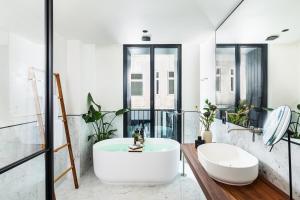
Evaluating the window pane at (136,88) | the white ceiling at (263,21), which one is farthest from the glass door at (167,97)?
the white ceiling at (263,21)

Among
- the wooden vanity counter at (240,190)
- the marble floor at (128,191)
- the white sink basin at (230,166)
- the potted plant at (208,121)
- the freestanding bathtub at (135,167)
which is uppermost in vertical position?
the potted plant at (208,121)

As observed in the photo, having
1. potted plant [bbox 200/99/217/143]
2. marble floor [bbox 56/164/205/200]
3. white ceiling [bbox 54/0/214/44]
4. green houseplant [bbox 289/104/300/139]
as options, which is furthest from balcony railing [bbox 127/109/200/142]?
green houseplant [bbox 289/104/300/139]

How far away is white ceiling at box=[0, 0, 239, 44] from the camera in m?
1.73

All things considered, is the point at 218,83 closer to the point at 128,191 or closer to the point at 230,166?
the point at 230,166

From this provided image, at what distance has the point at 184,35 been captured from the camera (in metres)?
2.86

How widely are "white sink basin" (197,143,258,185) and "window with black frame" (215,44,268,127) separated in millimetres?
293

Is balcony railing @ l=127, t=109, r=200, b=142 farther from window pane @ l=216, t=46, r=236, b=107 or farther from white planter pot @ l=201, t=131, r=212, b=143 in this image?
white planter pot @ l=201, t=131, r=212, b=143

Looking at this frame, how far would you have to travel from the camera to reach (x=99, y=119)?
132 inches

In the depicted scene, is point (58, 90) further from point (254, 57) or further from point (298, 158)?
point (298, 158)

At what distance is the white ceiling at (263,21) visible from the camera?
3.52 ft

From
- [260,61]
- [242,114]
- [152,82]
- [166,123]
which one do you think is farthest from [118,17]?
[166,123]

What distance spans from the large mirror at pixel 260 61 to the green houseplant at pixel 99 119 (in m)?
2.10

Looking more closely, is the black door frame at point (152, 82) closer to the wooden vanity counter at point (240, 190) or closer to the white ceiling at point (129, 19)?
the white ceiling at point (129, 19)

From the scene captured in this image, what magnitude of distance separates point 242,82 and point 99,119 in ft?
8.45
